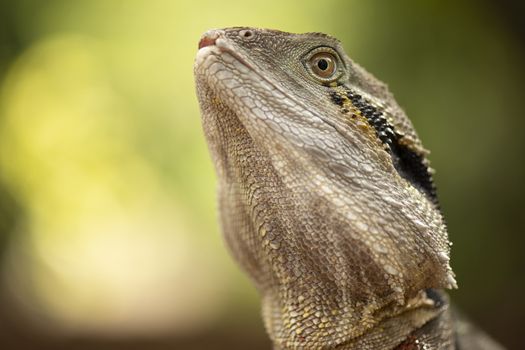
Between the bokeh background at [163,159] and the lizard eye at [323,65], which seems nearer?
the lizard eye at [323,65]

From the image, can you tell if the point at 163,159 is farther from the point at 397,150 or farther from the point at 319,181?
the point at 319,181

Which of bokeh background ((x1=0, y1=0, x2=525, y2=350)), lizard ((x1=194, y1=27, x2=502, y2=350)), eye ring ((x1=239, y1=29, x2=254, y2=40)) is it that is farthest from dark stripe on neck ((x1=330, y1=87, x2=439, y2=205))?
bokeh background ((x1=0, y1=0, x2=525, y2=350))

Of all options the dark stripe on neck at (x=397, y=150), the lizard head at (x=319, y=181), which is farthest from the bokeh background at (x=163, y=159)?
the lizard head at (x=319, y=181)

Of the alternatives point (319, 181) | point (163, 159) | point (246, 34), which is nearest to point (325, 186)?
point (319, 181)

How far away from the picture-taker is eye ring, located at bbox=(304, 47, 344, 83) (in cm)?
229

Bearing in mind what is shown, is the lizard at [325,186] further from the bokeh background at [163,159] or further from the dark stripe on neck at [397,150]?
the bokeh background at [163,159]

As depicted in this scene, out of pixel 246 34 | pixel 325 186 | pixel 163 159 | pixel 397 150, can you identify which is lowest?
pixel 325 186

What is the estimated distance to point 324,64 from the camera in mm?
2312

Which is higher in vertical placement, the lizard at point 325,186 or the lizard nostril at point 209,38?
the lizard nostril at point 209,38

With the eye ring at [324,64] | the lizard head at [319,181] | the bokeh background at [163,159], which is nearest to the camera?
the lizard head at [319,181]

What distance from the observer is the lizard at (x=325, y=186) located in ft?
7.00

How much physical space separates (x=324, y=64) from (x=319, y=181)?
49 centimetres

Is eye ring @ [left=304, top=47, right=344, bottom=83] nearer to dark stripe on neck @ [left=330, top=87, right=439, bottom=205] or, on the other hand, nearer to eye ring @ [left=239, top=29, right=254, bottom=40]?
dark stripe on neck @ [left=330, top=87, right=439, bottom=205]

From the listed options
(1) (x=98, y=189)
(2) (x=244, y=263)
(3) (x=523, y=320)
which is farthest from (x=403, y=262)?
(1) (x=98, y=189)
